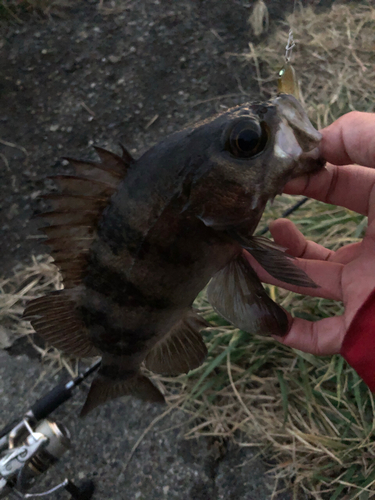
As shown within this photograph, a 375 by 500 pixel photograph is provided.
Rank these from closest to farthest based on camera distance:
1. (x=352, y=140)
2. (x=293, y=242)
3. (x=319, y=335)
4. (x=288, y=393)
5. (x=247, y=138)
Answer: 1. (x=247, y=138)
2. (x=352, y=140)
3. (x=319, y=335)
4. (x=293, y=242)
5. (x=288, y=393)

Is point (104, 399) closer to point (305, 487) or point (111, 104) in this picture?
point (305, 487)

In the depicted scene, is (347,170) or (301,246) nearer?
(347,170)

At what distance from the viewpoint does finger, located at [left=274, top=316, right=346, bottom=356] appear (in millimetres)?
1290

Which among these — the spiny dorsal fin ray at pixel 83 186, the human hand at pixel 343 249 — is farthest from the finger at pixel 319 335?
the spiny dorsal fin ray at pixel 83 186

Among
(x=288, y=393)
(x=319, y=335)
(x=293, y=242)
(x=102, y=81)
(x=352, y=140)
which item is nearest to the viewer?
(x=352, y=140)

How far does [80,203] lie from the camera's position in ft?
3.42

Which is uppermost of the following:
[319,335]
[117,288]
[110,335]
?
[117,288]

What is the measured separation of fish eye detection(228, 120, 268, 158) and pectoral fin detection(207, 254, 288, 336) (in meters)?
0.38

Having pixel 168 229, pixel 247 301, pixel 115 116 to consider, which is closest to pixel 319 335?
pixel 247 301

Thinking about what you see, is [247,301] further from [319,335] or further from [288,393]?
[288,393]

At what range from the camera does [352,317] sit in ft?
4.02

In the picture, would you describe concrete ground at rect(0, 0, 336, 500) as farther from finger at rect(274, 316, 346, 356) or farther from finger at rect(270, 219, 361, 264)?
finger at rect(270, 219, 361, 264)

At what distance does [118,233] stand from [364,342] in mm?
837

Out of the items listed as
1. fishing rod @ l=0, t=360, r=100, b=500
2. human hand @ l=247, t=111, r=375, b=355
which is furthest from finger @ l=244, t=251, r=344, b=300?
fishing rod @ l=0, t=360, r=100, b=500
